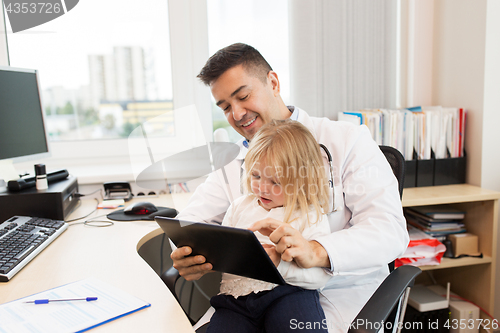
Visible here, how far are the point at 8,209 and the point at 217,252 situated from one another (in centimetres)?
95

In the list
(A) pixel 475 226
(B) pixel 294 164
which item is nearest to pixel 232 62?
(B) pixel 294 164

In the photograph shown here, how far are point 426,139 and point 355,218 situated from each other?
3.56ft

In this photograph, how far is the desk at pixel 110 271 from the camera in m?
0.72

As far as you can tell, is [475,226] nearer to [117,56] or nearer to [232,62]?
[232,62]

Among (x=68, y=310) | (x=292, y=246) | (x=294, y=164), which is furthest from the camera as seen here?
(x=294, y=164)

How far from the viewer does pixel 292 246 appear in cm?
88

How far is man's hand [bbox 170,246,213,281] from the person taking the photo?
940 millimetres

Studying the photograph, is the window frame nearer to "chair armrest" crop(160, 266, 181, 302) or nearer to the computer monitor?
the computer monitor

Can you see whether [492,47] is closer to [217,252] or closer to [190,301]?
[217,252]

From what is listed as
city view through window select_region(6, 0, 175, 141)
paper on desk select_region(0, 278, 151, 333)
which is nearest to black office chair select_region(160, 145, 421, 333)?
paper on desk select_region(0, 278, 151, 333)

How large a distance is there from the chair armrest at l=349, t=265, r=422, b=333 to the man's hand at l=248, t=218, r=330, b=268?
0.16m

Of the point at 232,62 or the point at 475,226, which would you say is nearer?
the point at 232,62

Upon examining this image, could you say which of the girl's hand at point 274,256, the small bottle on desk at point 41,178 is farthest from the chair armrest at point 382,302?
the small bottle on desk at point 41,178

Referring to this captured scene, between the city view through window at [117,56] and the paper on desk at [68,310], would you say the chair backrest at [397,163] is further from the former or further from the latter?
the city view through window at [117,56]
